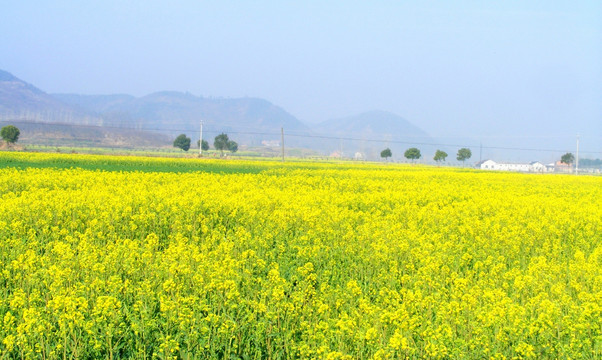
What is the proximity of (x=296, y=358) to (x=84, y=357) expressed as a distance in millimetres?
2069

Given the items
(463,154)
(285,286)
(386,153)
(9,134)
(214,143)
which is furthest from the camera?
(214,143)

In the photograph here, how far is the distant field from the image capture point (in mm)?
5250

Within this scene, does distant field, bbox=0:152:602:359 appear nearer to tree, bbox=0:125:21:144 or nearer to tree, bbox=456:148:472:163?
tree, bbox=0:125:21:144

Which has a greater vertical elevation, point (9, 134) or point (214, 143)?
point (214, 143)

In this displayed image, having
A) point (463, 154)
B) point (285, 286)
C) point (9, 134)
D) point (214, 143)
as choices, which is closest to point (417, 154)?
point (463, 154)

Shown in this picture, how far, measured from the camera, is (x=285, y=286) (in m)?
6.78

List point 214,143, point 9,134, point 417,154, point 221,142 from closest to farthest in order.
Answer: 1. point 9,134
2. point 417,154
3. point 221,142
4. point 214,143

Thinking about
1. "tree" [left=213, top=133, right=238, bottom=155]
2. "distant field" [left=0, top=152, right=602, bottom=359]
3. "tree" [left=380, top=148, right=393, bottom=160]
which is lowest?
"distant field" [left=0, top=152, right=602, bottom=359]

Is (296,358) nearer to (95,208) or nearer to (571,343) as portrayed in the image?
(571,343)

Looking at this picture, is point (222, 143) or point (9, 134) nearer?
point (9, 134)

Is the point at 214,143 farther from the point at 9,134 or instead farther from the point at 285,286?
the point at 285,286

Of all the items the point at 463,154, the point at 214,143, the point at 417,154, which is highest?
the point at 214,143

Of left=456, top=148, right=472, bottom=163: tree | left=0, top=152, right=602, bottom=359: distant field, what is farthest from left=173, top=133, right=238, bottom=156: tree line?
left=0, top=152, right=602, bottom=359: distant field

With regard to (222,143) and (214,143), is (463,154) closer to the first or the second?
(222,143)
